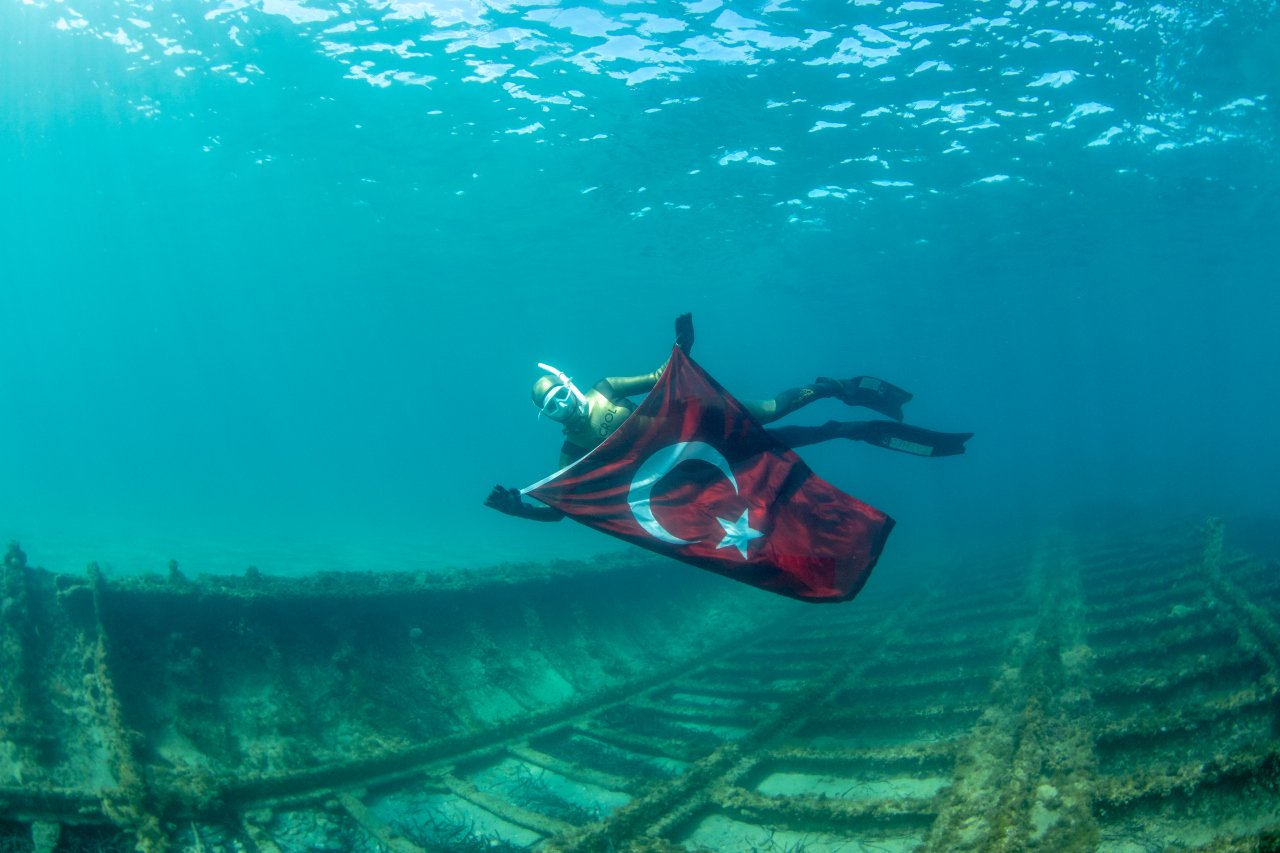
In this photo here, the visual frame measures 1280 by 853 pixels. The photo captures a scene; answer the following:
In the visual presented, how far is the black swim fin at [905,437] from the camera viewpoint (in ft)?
21.3

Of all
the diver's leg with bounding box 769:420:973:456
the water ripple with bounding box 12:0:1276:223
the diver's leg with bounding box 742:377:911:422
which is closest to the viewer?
the diver's leg with bounding box 742:377:911:422

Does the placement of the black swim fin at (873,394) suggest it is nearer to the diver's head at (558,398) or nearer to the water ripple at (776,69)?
the diver's head at (558,398)

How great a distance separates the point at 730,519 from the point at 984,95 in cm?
1868

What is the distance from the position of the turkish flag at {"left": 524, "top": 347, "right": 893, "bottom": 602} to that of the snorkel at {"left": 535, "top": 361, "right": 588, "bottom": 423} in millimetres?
591

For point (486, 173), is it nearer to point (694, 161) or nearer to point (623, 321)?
point (694, 161)

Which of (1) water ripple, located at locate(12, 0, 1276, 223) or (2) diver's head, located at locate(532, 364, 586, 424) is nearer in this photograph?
(2) diver's head, located at locate(532, 364, 586, 424)

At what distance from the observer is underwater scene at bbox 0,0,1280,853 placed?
4.29m

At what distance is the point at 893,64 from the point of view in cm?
1609

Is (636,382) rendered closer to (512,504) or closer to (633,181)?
(512,504)

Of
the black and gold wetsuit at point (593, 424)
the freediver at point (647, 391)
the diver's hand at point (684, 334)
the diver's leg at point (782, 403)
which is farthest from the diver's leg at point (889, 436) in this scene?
the black and gold wetsuit at point (593, 424)

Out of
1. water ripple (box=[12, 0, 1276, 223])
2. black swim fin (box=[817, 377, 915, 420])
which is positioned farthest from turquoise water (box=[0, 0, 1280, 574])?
black swim fin (box=[817, 377, 915, 420])

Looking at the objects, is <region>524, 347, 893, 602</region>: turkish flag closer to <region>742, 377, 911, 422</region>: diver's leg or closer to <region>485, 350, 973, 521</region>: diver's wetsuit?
<region>485, 350, 973, 521</region>: diver's wetsuit

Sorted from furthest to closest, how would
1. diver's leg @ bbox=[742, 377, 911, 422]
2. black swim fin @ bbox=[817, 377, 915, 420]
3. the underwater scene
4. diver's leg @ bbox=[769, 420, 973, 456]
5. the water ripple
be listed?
the water ripple < black swim fin @ bbox=[817, 377, 915, 420] < diver's leg @ bbox=[769, 420, 973, 456] < diver's leg @ bbox=[742, 377, 911, 422] < the underwater scene

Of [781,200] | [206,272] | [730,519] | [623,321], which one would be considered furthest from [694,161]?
[206,272]
